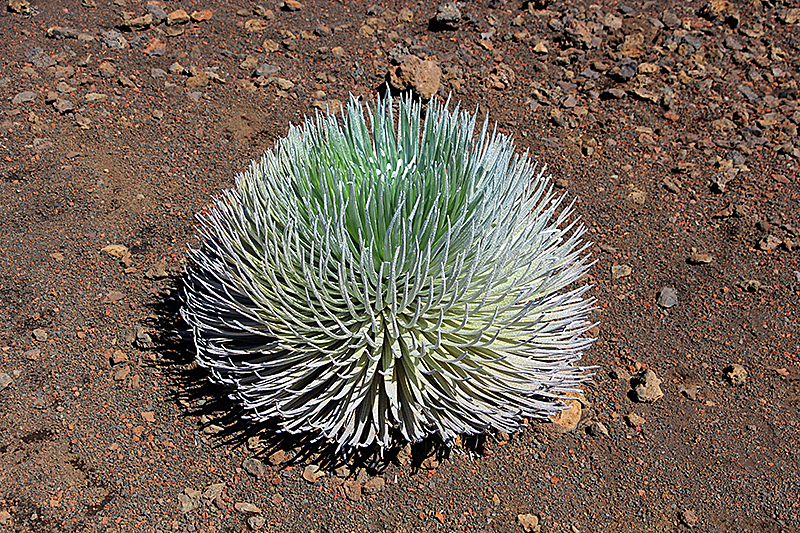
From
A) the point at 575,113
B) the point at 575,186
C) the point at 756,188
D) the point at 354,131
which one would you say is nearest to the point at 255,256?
the point at 354,131

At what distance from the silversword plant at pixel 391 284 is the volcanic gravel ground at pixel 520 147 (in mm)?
259

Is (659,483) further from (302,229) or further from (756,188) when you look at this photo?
(756,188)

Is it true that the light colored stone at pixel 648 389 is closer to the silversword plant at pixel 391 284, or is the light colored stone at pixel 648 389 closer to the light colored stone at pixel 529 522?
the silversword plant at pixel 391 284

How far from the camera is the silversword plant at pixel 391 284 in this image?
200 cm

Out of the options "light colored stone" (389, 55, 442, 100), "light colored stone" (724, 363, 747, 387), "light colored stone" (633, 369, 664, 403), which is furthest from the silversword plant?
"light colored stone" (389, 55, 442, 100)

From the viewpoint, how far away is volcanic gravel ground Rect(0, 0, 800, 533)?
225 cm

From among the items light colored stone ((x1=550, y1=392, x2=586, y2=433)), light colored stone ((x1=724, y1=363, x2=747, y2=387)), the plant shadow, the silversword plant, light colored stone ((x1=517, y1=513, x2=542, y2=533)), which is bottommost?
the plant shadow

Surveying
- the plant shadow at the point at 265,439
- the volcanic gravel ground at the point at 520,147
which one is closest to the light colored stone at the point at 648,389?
the volcanic gravel ground at the point at 520,147

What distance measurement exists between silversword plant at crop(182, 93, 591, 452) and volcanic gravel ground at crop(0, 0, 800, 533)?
0.26m

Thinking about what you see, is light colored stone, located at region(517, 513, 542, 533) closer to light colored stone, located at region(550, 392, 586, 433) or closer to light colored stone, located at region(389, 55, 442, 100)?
light colored stone, located at region(550, 392, 586, 433)

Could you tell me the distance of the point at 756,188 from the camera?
3346mm

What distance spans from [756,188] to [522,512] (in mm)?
2010

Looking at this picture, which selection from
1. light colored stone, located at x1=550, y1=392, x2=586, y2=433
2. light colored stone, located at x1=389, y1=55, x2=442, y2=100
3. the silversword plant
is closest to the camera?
the silversword plant

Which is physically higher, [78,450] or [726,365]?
[726,365]
